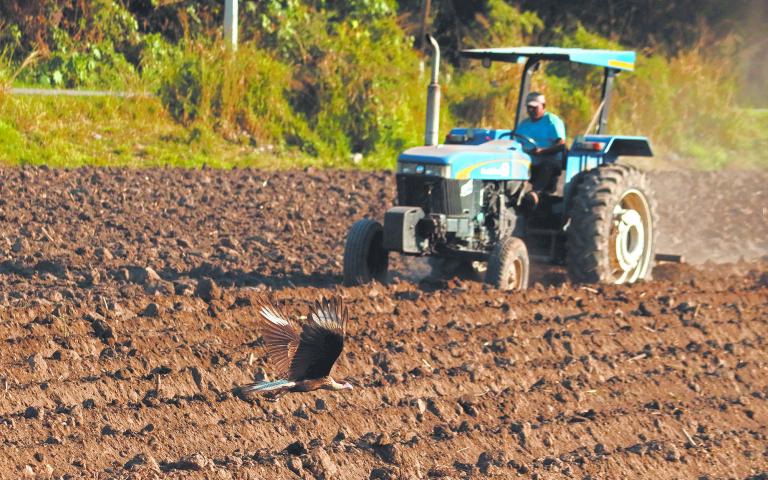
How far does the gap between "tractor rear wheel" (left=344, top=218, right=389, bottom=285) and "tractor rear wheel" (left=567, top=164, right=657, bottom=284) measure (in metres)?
1.40

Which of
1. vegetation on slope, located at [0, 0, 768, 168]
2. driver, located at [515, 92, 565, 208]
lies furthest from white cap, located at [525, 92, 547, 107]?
vegetation on slope, located at [0, 0, 768, 168]

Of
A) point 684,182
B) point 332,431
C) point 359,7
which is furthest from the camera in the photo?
point 359,7

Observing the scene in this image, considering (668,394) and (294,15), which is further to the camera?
(294,15)

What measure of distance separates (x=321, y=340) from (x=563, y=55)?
4.25m

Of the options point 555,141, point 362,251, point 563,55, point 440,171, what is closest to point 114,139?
point 362,251

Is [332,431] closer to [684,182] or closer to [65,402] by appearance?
[65,402]

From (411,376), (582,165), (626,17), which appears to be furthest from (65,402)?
(626,17)

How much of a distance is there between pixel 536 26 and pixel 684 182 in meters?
9.25

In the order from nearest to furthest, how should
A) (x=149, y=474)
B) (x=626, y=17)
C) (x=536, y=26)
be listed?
(x=149, y=474) < (x=536, y=26) < (x=626, y=17)

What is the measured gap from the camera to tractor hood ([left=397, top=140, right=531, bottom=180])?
8.64m

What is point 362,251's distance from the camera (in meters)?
8.80

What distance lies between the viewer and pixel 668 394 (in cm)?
666

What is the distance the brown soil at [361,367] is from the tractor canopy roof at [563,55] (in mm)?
1642

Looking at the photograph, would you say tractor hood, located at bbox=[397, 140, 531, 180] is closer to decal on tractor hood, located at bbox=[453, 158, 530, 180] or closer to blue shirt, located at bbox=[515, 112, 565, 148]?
decal on tractor hood, located at bbox=[453, 158, 530, 180]
